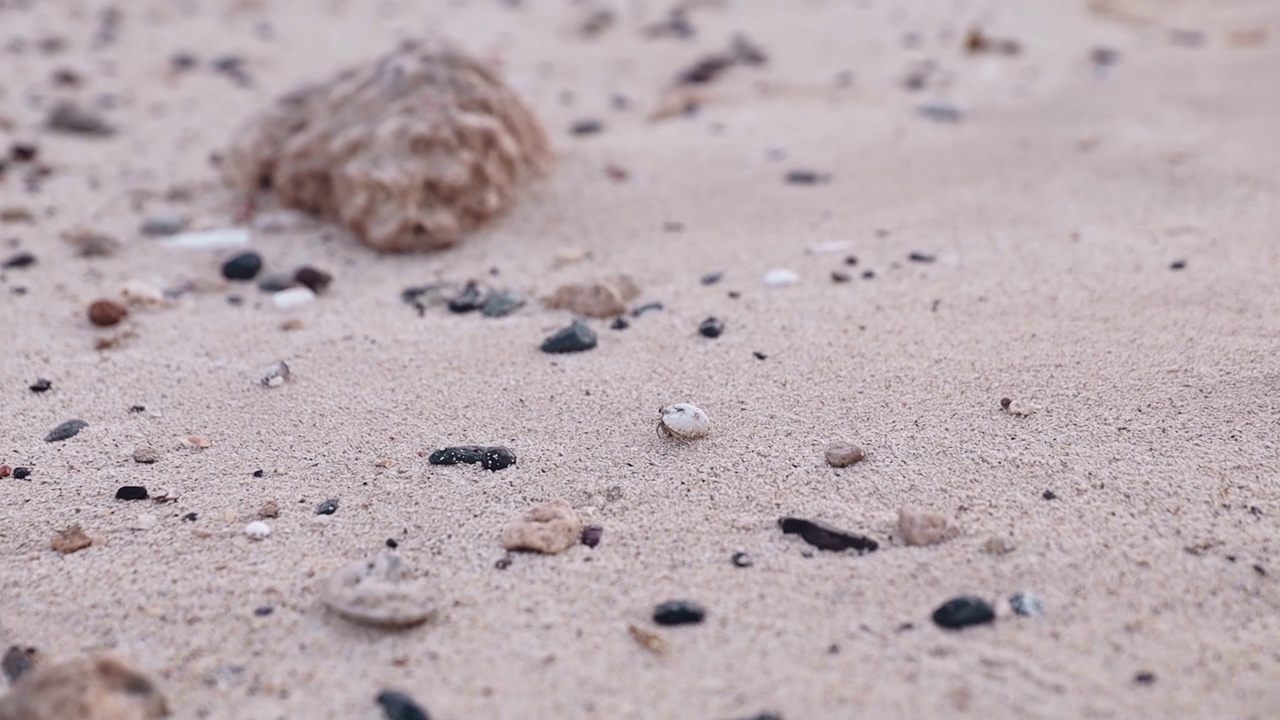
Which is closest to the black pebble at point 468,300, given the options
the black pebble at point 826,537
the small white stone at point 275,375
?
the small white stone at point 275,375

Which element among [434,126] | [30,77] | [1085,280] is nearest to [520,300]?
[434,126]

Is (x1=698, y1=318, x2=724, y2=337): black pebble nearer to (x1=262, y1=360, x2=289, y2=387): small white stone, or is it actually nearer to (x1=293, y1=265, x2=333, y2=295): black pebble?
(x1=262, y1=360, x2=289, y2=387): small white stone

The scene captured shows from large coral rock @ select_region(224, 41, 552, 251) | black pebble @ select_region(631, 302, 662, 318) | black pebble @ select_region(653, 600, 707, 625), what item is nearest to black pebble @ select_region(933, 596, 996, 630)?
black pebble @ select_region(653, 600, 707, 625)

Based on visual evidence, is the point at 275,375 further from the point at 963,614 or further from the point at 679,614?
the point at 963,614

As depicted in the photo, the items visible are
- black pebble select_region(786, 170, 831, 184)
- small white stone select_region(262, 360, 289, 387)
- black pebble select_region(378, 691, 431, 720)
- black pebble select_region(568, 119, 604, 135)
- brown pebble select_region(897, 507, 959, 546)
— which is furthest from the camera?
black pebble select_region(568, 119, 604, 135)

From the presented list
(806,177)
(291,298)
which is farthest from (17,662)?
(806,177)

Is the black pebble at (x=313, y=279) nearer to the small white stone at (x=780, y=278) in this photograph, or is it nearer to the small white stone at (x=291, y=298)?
the small white stone at (x=291, y=298)
